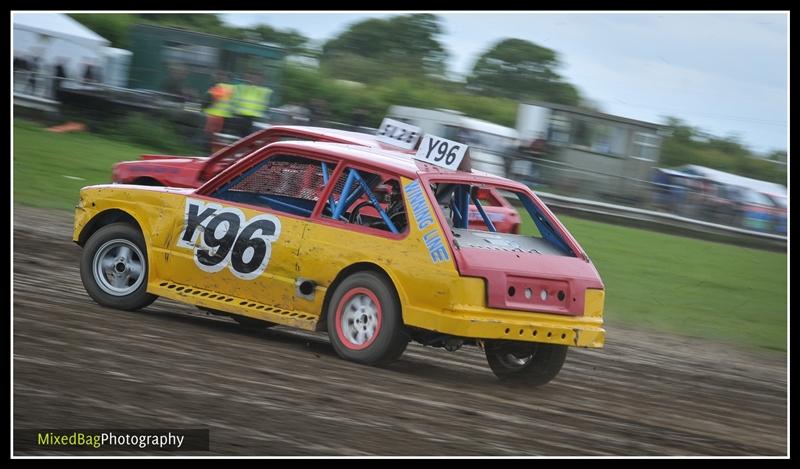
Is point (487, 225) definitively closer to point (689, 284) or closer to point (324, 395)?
point (324, 395)

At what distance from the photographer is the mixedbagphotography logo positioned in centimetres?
487

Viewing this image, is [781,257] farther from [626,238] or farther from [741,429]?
[741,429]

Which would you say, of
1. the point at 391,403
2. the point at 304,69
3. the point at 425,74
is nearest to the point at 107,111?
the point at 304,69

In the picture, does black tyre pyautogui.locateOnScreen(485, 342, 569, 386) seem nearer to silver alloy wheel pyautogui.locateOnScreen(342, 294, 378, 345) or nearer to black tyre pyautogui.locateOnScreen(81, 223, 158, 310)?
silver alloy wheel pyautogui.locateOnScreen(342, 294, 378, 345)

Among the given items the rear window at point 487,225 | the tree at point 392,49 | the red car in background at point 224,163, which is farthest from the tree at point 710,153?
the rear window at point 487,225

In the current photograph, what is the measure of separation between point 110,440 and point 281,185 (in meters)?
3.40

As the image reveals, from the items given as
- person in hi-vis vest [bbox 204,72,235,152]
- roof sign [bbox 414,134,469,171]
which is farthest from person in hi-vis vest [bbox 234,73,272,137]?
roof sign [bbox 414,134,469,171]

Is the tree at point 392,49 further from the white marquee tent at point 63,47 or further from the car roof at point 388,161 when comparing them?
the car roof at point 388,161

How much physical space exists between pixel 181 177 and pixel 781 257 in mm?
11828

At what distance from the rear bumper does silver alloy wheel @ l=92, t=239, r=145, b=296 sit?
2346mm

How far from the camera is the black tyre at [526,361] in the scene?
762 cm

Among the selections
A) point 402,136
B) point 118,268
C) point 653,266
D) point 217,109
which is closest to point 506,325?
point 118,268

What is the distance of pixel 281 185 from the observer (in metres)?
8.14
